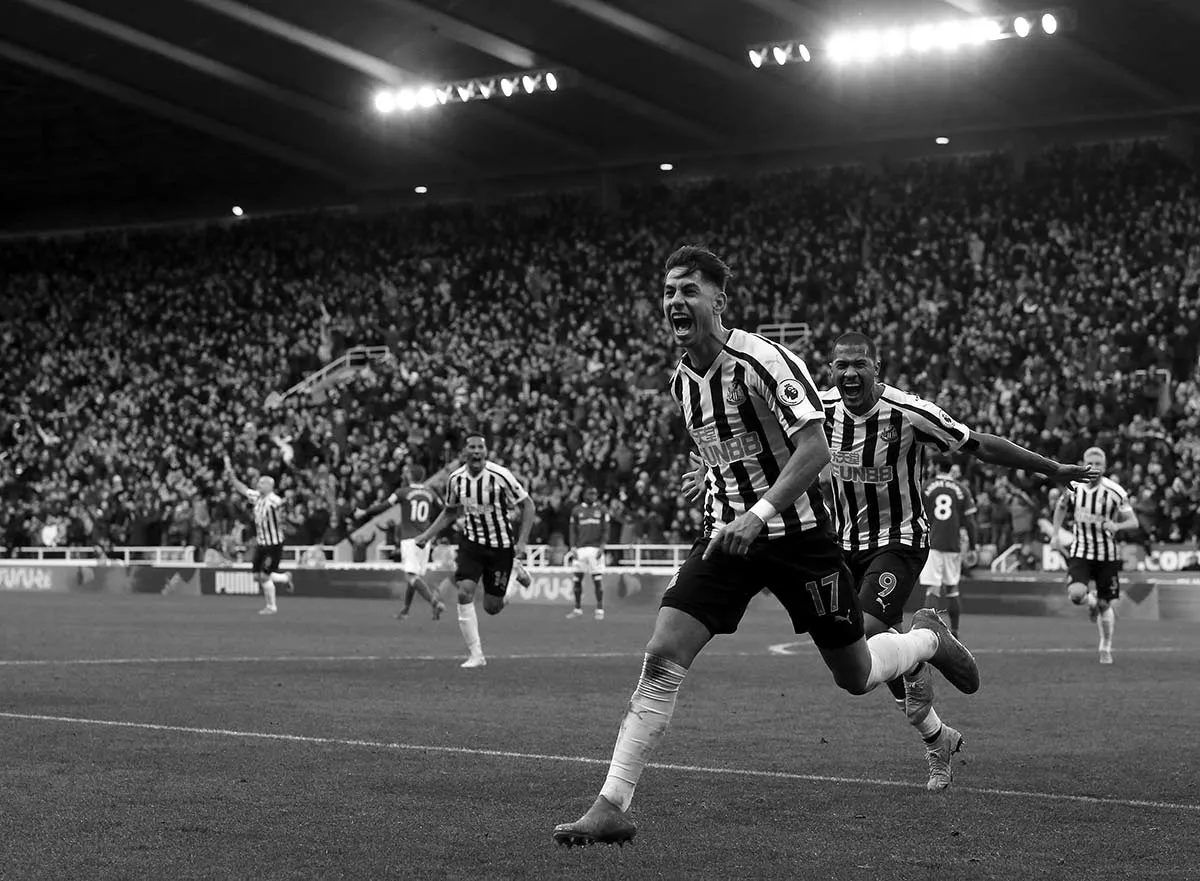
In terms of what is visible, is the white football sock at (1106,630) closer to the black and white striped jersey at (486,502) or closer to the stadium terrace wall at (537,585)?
the stadium terrace wall at (537,585)

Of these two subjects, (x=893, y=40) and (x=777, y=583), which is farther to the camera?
(x=893, y=40)

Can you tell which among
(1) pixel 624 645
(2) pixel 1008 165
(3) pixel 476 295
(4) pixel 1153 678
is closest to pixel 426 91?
(3) pixel 476 295

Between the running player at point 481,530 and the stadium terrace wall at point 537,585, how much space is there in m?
4.25

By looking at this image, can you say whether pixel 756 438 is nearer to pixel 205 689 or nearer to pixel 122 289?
pixel 205 689

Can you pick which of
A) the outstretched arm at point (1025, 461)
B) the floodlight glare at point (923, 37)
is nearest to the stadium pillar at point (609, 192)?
the floodlight glare at point (923, 37)

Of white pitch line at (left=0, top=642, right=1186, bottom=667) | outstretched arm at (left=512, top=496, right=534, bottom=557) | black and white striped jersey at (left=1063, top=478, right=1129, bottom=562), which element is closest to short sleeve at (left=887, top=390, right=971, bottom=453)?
outstretched arm at (left=512, top=496, right=534, bottom=557)

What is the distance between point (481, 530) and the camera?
19219mm

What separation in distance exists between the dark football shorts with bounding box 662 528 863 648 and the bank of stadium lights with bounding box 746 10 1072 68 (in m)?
29.3

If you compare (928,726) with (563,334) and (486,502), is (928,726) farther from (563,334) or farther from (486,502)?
(563,334)

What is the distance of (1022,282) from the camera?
130 feet

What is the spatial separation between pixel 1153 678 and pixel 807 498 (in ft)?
36.4

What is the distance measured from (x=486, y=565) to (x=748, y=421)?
11698 mm

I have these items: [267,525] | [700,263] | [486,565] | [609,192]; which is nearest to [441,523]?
[486,565]

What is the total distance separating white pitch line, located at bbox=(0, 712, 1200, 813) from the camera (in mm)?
9141
